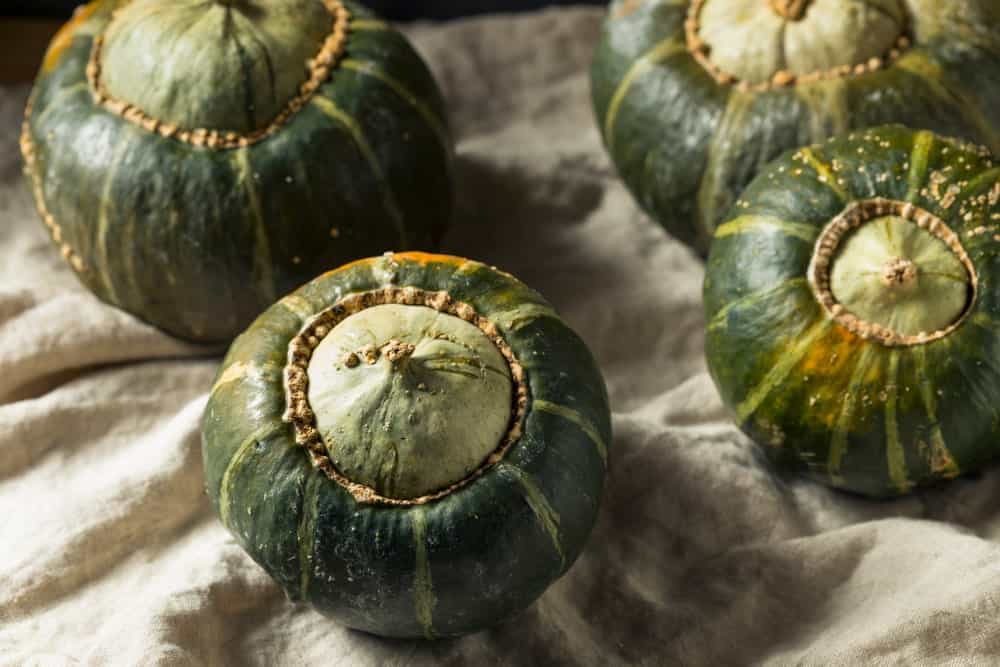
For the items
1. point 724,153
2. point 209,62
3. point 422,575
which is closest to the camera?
point 422,575

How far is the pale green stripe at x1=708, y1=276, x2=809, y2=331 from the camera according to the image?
1.63m

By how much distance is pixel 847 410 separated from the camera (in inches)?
62.9

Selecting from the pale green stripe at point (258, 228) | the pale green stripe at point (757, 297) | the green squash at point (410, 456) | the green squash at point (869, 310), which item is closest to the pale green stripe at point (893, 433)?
the green squash at point (869, 310)

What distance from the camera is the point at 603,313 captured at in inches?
79.4

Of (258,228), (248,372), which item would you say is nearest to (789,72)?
(258,228)

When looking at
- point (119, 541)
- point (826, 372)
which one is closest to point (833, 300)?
point (826, 372)

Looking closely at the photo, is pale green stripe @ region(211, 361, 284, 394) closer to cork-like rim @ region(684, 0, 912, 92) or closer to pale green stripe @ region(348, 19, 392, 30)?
pale green stripe @ region(348, 19, 392, 30)

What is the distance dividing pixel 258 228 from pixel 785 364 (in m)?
0.71

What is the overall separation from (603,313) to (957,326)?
582 millimetres

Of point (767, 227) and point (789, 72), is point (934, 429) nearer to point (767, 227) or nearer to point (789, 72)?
point (767, 227)

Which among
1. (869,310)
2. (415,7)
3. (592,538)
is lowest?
(592,538)

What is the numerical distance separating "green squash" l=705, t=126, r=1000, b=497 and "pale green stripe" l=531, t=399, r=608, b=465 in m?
0.24

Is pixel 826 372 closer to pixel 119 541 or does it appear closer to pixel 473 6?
pixel 119 541

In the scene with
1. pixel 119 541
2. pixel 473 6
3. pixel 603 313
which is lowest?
pixel 119 541
